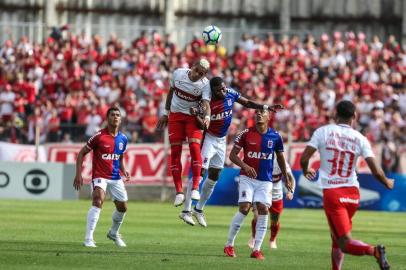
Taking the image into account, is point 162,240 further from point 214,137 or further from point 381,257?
point 381,257

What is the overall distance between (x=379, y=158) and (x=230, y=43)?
1401 cm

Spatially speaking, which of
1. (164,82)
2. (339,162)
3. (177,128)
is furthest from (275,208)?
(164,82)

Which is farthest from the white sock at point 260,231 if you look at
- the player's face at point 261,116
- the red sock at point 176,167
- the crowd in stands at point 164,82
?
the crowd in stands at point 164,82

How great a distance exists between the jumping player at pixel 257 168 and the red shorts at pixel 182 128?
2.33 metres

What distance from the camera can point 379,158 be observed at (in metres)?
34.6

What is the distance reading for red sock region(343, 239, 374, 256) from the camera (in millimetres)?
13352

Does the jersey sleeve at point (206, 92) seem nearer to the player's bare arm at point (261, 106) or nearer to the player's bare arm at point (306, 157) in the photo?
the player's bare arm at point (261, 106)

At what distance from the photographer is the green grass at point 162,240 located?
52.2ft

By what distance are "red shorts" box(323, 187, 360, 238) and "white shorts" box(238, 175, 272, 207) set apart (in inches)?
144

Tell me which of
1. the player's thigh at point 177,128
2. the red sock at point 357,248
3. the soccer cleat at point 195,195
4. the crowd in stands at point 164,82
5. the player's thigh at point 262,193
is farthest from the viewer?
the crowd in stands at point 164,82

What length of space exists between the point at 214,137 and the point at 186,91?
40.7 inches

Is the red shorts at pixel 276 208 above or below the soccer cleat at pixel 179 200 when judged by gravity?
below

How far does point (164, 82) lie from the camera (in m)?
38.7

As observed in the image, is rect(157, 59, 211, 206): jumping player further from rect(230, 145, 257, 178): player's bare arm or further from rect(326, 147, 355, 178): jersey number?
rect(326, 147, 355, 178): jersey number
